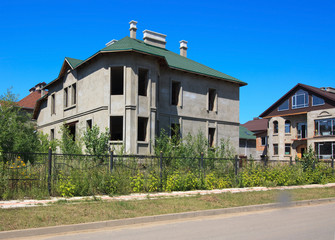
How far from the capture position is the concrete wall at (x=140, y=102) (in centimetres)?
2200

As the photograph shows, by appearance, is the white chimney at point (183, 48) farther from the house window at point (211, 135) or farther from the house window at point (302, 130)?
the house window at point (302, 130)

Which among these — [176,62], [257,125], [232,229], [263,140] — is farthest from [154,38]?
[257,125]

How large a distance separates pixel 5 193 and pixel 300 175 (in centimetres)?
1489

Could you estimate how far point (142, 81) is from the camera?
24641mm

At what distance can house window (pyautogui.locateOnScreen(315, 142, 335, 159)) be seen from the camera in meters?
41.4

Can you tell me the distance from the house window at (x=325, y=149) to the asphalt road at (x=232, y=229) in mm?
35014

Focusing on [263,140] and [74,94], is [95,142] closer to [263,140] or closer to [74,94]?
[74,94]

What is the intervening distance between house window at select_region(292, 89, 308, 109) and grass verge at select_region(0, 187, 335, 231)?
3576cm

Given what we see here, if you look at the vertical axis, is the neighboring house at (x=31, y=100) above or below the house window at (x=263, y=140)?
above

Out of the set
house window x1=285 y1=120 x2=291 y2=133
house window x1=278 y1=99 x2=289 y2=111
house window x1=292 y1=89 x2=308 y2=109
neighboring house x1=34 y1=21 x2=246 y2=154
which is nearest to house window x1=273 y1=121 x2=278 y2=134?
house window x1=285 y1=120 x2=291 y2=133

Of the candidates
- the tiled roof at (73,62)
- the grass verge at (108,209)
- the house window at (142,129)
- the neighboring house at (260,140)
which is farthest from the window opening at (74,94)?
the neighboring house at (260,140)

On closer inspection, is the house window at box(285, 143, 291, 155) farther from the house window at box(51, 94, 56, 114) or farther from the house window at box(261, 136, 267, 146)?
the house window at box(51, 94, 56, 114)

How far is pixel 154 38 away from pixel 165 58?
6.27 metres

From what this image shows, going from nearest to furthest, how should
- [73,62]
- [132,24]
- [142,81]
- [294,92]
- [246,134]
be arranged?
[142,81], [73,62], [132,24], [294,92], [246,134]
